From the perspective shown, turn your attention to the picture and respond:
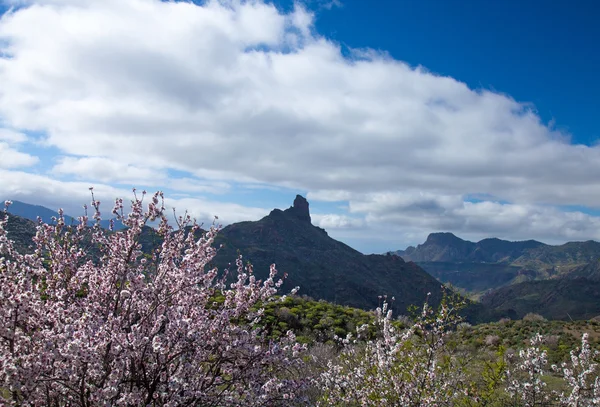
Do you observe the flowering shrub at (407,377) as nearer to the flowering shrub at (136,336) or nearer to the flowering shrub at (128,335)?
the flowering shrub at (136,336)

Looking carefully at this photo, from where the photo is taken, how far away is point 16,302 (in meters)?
5.32

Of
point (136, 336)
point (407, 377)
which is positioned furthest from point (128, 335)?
point (407, 377)

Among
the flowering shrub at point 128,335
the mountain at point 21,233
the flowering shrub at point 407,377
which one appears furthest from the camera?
the mountain at point 21,233

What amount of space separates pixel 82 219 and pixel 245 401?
466 cm

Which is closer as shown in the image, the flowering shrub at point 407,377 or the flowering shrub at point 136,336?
the flowering shrub at point 136,336

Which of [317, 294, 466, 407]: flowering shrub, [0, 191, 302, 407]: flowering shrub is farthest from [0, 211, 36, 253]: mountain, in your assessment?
[317, 294, 466, 407]: flowering shrub

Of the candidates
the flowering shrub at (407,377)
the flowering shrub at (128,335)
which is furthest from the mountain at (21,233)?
the flowering shrub at (407,377)

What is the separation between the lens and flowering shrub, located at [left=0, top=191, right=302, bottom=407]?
5.29 metres

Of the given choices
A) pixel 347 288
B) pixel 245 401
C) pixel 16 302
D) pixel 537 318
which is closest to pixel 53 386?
pixel 16 302

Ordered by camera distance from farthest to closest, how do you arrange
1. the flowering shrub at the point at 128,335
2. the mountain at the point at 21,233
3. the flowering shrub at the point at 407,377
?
the mountain at the point at 21,233, the flowering shrub at the point at 407,377, the flowering shrub at the point at 128,335

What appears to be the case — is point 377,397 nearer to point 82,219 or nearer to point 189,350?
point 189,350

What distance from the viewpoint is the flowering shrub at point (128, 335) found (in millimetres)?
5289

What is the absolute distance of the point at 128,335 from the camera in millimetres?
5285

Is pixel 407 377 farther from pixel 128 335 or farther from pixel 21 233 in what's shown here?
pixel 21 233
